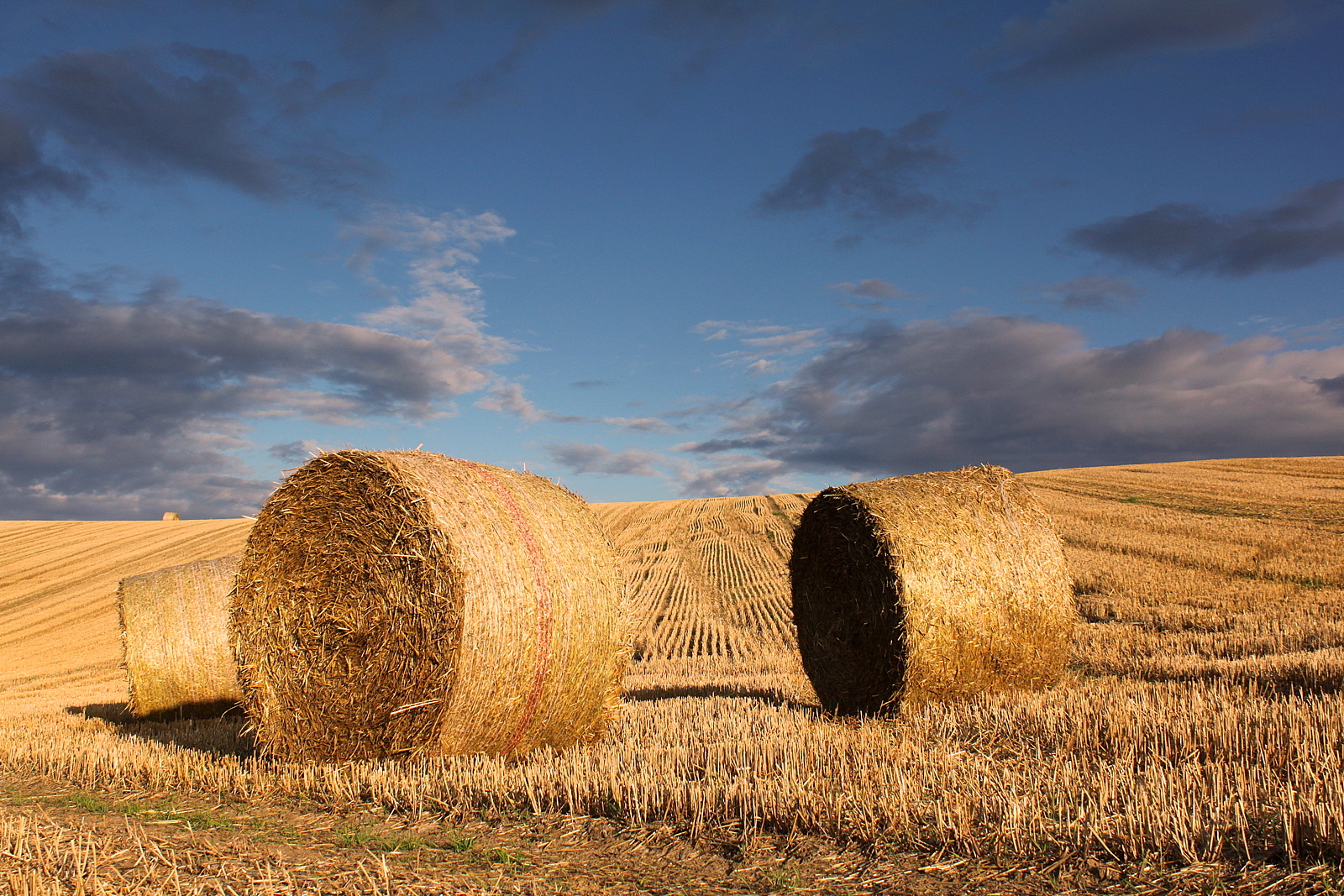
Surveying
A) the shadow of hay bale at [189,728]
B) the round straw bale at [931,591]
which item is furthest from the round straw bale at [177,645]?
the round straw bale at [931,591]

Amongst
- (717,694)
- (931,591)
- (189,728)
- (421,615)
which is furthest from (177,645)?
(931,591)

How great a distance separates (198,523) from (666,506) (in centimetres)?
2563

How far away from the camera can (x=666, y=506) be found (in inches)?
1876

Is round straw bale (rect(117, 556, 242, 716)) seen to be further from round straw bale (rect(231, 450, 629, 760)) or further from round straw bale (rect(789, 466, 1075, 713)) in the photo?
round straw bale (rect(789, 466, 1075, 713))

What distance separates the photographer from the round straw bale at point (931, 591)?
765 centimetres

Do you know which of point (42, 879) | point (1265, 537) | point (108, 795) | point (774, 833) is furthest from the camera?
point (1265, 537)

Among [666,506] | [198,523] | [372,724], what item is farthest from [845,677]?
[198,523]

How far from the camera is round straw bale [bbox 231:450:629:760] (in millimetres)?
6105

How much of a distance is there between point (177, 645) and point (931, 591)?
9028 millimetres

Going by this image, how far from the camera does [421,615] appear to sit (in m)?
6.16

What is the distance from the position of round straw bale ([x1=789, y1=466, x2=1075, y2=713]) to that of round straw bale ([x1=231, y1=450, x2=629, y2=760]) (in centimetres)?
247

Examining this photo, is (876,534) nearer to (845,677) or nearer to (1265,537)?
(845,677)

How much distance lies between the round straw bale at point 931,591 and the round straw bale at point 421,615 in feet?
8.10

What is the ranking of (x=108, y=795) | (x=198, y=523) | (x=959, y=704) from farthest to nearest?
(x=198, y=523), (x=959, y=704), (x=108, y=795)
